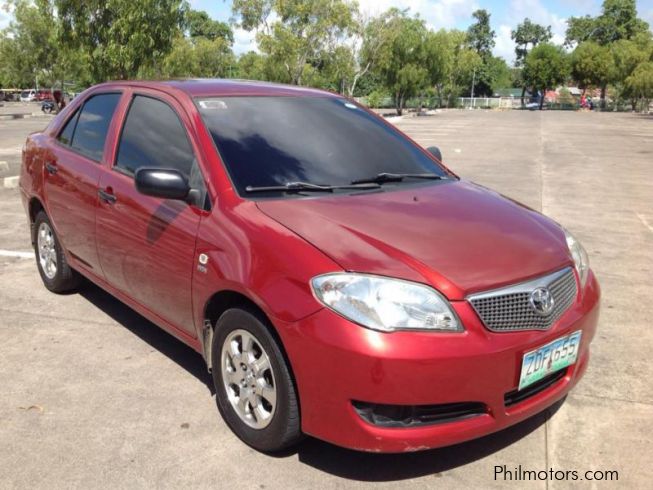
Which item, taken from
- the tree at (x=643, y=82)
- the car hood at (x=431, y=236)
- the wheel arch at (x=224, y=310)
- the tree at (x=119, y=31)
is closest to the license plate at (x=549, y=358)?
the car hood at (x=431, y=236)

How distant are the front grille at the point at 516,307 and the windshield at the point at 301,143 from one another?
1.13 metres

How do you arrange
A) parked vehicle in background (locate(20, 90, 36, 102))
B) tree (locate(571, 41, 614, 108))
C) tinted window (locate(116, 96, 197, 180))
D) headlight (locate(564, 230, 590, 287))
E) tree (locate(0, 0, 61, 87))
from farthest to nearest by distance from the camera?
tree (locate(571, 41, 614, 108))
parked vehicle in background (locate(20, 90, 36, 102))
tree (locate(0, 0, 61, 87))
tinted window (locate(116, 96, 197, 180))
headlight (locate(564, 230, 590, 287))

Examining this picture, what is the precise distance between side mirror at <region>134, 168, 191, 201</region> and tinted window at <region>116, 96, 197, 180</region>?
15 centimetres

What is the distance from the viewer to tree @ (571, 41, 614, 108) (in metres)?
73.6

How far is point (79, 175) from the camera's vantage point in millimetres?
4164

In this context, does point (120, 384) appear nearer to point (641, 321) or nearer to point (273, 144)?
point (273, 144)

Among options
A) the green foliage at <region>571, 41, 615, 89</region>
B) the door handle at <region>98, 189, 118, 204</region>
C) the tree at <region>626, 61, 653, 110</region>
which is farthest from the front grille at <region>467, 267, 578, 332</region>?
the green foliage at <region>571, 41, 615, 89</region>

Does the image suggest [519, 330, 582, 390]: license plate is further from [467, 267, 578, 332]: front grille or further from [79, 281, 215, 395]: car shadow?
[79, 281, 215, 395]: car shadow

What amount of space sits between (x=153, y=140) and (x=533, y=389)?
2443mm

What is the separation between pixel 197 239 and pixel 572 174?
11.3 meters

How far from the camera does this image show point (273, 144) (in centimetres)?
337

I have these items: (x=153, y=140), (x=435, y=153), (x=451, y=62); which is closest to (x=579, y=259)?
(x=435, y=153)

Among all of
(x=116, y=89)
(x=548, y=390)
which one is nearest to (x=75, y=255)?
(x=116, y=89)

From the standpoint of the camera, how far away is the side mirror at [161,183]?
302cm
